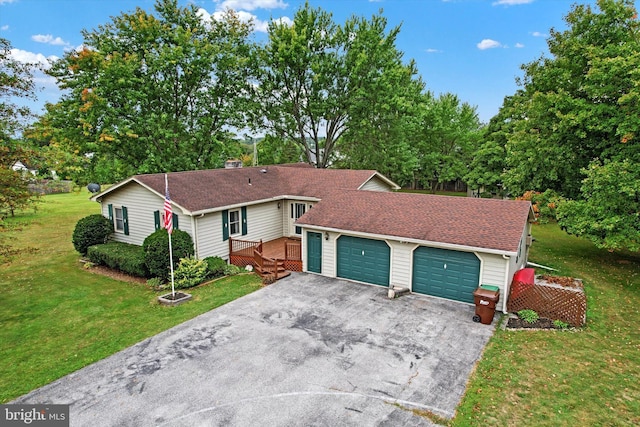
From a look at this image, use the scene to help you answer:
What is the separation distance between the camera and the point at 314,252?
52.1ft

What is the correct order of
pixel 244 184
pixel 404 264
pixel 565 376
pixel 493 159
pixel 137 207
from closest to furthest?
1. pixel 565 376
2. pixel 404 264
3. pixel 137 207
4. pixel 244 184
5. pixel 493 159

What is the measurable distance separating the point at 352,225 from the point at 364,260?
58.0 inches

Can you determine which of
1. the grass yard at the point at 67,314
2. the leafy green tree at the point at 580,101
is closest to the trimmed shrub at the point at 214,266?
the grass yard at the point at 67,314

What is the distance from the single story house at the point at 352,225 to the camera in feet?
41.2

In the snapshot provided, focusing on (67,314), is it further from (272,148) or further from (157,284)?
(272,148)

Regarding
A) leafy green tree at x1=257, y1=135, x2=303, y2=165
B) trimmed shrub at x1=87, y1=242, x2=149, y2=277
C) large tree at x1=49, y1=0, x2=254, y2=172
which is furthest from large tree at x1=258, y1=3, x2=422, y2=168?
trimmed shrub at x1=87, y1=242, x2=149, y2=277

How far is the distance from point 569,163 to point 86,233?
24206 millimetres

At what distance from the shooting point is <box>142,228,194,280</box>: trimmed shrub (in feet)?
48.4

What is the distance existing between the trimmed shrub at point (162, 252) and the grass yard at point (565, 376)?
1156 centimetres

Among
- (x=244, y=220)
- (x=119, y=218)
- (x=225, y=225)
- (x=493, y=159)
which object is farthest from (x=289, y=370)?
(x=493, y=159)

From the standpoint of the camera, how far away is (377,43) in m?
29.5

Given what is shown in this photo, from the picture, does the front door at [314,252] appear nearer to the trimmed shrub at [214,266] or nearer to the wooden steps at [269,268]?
the wooden steps at [269,268]

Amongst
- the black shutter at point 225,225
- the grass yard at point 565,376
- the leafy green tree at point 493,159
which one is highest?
the leafy green tree at point 493,159

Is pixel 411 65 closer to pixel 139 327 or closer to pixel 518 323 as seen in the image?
pixel 518 323
